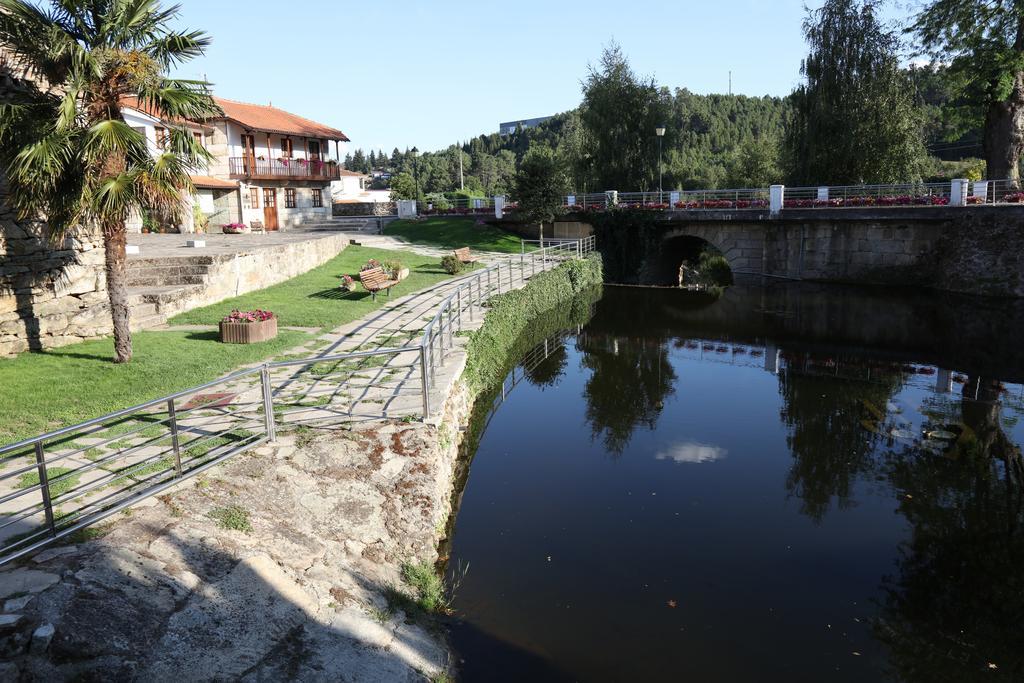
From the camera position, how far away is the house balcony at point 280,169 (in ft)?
126

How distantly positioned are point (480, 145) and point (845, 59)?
5012 inches

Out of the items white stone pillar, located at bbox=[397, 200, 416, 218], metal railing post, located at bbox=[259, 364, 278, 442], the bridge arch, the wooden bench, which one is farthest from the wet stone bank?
white stone pillar, located at bbox=[397, 200, 416, 218]

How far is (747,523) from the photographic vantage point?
29.7ft

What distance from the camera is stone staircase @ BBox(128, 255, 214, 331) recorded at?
49.9 ft

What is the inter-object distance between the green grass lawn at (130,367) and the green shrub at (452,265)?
28.1 feet

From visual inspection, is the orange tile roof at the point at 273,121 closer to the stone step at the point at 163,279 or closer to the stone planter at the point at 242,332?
the stone step at the point at 163,279

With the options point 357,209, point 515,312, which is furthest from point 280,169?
point 515,312

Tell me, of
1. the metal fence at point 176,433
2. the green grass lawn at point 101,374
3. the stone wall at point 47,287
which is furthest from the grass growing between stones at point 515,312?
the stone wall at point 47,287

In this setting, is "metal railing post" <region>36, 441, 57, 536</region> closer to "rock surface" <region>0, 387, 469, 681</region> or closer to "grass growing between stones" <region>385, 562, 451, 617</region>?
"rock surface" <region>0, 387, 469, 681</region>

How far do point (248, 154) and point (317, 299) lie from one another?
78.3ft

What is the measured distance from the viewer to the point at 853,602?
23.9 feet

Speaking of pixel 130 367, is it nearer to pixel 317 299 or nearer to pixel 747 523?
pixel 317 299

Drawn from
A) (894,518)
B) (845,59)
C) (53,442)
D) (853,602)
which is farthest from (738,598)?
(845,59)

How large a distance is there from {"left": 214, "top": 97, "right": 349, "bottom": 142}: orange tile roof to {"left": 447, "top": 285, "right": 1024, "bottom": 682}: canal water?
29315mm
